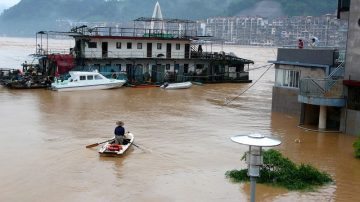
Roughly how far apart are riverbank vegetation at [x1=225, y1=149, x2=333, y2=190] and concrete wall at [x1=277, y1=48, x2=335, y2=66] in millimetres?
11953

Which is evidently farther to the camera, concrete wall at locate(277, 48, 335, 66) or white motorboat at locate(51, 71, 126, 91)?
white motorboat at locate(51, 71, 126, 91)

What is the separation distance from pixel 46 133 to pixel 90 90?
776 inches

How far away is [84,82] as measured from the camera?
44812 millimetres

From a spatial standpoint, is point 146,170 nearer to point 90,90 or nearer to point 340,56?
point 340,56

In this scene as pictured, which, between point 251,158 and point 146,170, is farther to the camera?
point 146,170

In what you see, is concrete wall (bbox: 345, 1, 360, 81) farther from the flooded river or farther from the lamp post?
the lamp post

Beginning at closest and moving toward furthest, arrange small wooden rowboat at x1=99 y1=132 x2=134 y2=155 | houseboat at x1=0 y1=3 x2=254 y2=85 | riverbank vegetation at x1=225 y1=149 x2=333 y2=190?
riverbank vegetation at x1=225 y1=149 x2=333 y2=190 < small wooden rowboat at x1=99 y1=132 x2=134 y2=155 < houseboat at x1=0 y1=3 x2=254 y2=85

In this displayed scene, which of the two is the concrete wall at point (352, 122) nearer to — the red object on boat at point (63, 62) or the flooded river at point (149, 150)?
the flooded river at point (149, 150)

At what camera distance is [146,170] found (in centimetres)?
1894

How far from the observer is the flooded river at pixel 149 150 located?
1648 cm

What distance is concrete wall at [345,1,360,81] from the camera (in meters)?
25.4

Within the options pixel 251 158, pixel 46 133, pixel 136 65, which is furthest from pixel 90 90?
pixel 251 158

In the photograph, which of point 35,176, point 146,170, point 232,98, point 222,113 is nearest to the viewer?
point 35,176

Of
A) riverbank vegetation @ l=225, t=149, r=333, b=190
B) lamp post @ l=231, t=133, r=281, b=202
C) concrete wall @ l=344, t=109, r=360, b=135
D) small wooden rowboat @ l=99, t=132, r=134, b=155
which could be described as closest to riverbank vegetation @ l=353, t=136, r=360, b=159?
riverbank vegetation @ l=225, t=149, r=333, b=190
